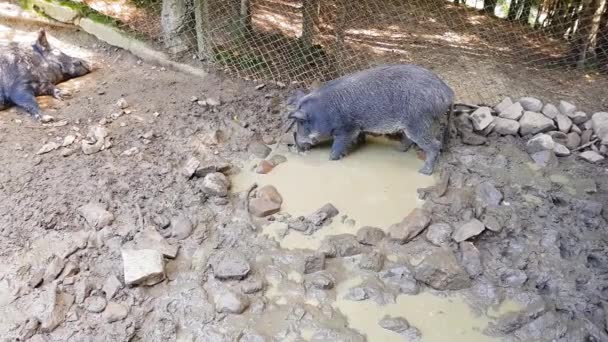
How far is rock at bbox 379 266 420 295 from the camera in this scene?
3.38 metres

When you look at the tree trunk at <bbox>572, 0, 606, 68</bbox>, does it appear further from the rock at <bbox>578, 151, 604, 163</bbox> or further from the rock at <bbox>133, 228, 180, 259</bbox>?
the rock at <bbox>133, 228, 180, 259</bbox>

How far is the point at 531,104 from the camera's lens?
5.05 meters

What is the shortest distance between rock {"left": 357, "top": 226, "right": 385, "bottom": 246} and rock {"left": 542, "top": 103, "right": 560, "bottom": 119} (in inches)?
87.0

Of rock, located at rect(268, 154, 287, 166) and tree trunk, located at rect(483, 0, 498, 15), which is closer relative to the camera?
rock, located at rect(268, 154, 287, 166)

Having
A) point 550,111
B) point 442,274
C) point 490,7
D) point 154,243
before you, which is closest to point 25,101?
point 154,243

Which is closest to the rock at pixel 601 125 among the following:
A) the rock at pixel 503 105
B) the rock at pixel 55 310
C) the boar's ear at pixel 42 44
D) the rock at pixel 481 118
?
the rock at pixel 503 105

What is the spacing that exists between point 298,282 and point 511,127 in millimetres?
2511

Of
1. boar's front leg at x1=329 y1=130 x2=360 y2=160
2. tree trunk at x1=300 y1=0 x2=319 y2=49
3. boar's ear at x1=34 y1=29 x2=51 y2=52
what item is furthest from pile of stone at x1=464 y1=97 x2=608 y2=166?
boar's ear at x1=34 y1=29 x2=51 y2=52

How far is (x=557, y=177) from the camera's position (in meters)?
4.34

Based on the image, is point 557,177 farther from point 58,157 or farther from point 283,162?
point 58,157

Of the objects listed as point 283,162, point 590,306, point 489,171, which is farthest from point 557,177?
point 283,162

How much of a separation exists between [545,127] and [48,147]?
410 cm

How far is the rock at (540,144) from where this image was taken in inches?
180

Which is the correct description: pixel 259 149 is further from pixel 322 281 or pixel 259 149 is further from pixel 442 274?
pixel 442 274
